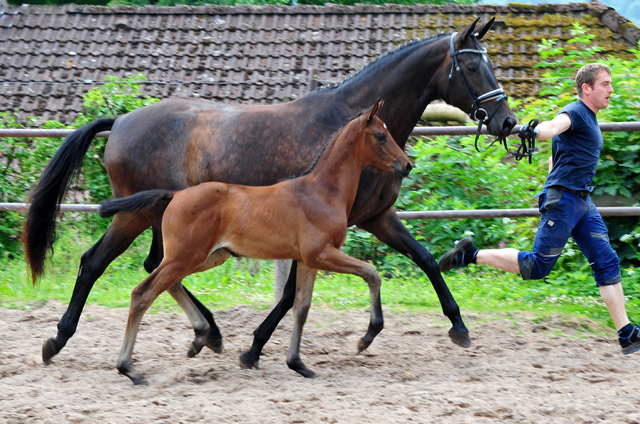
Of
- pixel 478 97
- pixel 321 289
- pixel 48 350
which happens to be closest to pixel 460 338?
pixel 478 97

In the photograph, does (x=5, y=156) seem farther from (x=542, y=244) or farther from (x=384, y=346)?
(x=542, y=244)

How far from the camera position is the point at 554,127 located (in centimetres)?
395

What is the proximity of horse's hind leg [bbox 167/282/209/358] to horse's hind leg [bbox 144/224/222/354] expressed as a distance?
0.31ft

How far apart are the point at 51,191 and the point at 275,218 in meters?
1.90

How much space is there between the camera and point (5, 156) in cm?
680

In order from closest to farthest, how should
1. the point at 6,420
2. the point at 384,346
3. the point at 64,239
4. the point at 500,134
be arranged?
the point at 6,420 < the point at 500,134 < the point at 384,346 < the point at 64,239

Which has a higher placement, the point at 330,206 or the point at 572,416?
the point at 330,206

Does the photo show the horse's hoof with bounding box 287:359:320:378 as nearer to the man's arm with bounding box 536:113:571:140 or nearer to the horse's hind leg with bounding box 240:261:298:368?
the horse's hind leg with bounding box 240:261:298:368

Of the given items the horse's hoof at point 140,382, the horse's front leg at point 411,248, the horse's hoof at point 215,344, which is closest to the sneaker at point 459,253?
the horse's front leg at point 411,248

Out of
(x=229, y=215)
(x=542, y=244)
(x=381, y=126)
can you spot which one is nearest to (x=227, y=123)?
(x=229, y=215)

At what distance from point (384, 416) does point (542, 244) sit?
5.59 feet

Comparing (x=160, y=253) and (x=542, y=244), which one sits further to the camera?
(x=160, y=253)

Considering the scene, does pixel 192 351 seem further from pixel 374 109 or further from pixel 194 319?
pixel 374 109

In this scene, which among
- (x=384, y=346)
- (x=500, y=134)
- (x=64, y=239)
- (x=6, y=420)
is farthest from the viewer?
(x=64, y=239)
